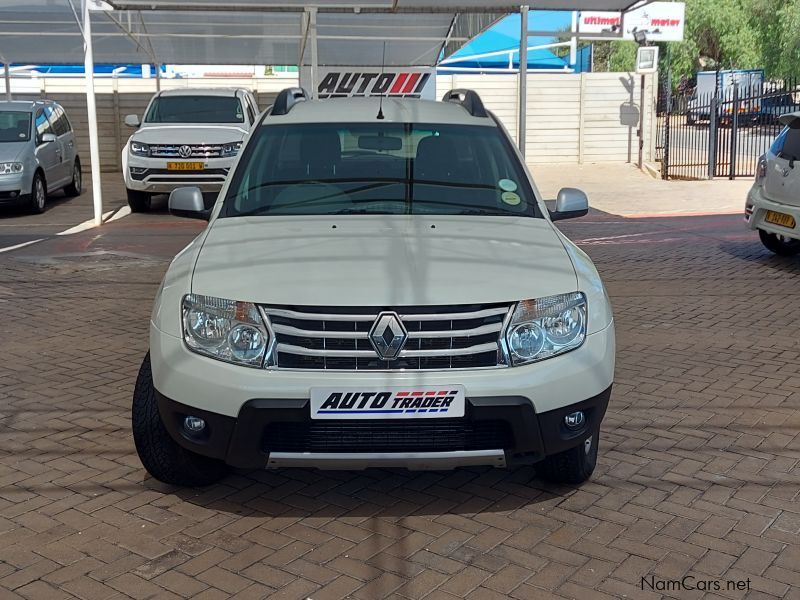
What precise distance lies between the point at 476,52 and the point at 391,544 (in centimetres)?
2943

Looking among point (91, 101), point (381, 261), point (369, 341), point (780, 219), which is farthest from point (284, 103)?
point (91, 101)

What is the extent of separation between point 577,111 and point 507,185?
19.9 meters

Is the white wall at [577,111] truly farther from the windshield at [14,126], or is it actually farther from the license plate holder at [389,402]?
the license plate holder at [389,402]

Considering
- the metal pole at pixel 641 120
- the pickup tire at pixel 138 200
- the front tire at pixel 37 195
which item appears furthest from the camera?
the metal pole at pixel 641 120

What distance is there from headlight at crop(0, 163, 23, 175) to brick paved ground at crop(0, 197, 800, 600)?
8.63 meters

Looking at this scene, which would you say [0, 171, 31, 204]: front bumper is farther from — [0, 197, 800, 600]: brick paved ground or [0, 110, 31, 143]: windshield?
[0, 197, 800, 600]: brick paved ground

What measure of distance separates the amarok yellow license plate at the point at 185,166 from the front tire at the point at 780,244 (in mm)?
8174

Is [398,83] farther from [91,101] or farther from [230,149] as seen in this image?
[91,101]

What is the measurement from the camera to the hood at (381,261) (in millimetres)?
3936

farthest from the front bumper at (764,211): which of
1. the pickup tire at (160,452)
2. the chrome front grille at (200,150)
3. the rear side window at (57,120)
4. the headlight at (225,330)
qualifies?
the rear side window at (57,120)

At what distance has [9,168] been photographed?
1494cm

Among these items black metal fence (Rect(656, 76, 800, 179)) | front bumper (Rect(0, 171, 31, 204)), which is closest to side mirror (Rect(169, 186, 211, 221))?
front bumper (Rect(0, 171, 31, 204))

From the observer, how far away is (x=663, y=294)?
30.3ft

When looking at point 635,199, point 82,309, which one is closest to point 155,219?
point 82,309
